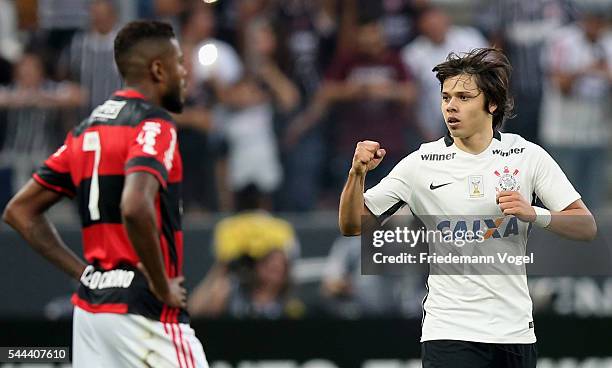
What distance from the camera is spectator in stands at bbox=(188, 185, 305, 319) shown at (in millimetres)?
9695

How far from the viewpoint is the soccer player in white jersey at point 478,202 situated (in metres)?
5.34

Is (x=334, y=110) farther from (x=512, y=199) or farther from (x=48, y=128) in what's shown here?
(x=512, y=199)

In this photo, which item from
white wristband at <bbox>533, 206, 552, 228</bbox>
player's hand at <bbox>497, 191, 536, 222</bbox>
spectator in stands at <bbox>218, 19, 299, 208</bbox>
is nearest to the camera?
player's hand at <bbox>497, 191, 536, 222</bbox>

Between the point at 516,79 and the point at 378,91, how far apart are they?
135 cm

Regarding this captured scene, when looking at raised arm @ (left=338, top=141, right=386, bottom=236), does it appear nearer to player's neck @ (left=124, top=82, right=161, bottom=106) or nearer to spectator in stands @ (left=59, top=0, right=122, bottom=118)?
player's neck @ (left=124, top=82, right=161, bottom=106)

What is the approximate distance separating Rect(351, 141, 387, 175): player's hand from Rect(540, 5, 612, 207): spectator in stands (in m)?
6.26

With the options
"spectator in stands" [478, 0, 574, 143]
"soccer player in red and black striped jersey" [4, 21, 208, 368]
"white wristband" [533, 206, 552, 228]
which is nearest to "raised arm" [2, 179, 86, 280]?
"soccer player in red and black striped jersey" [4, 21, 208, 368]

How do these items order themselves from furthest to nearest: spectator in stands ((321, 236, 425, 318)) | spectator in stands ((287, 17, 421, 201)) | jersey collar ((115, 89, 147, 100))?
spectator in stands ((287, 17, 421, 201)) → spectator in stands ((321, 236, 425, 318)) → jersey collar ((115, 89, 147, 100))

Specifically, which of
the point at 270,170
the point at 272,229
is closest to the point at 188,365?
the point at 272,229

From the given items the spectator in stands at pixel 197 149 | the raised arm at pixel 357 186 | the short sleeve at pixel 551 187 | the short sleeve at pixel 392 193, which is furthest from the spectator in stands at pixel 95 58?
the short sleeve at pixel 551 187

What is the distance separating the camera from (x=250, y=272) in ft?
32.2

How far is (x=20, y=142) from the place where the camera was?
10773mm

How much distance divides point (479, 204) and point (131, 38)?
1.91m

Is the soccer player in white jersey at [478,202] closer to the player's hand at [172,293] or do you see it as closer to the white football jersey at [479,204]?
the white football jersey at [479,204]
